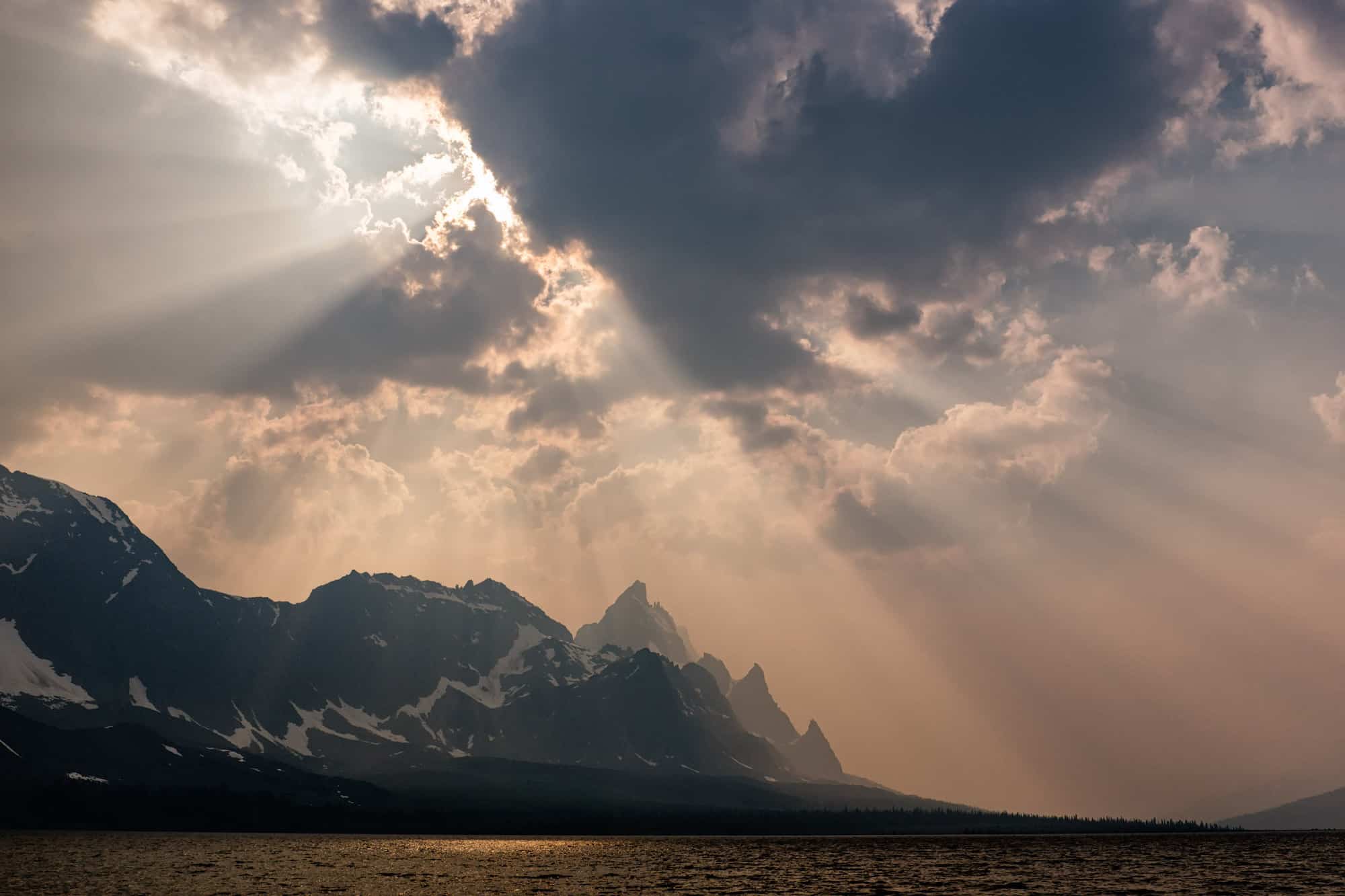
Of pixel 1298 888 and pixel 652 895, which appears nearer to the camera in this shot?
pixel 652 895

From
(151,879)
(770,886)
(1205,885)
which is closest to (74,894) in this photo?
(151,879)

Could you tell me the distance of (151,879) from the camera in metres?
197

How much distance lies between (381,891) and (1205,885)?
143 metres

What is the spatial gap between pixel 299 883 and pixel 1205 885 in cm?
15824

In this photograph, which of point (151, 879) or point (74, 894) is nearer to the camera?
point (74, 894)

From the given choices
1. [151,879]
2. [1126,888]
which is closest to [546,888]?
[151,879]

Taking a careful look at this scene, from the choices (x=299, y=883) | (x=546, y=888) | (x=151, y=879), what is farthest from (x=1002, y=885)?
(x=151, y=879)

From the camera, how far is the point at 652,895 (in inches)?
6939

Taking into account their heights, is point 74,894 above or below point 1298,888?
below

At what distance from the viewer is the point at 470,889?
624ft

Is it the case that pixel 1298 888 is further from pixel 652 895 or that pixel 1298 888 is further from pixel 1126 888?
pixel 652 895

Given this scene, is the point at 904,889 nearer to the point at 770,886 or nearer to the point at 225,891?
the point at 770,886

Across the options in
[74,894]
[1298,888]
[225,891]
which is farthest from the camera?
[1298,888]

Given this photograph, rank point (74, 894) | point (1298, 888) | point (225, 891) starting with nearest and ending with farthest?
point (74, 894) < point (225, 891) < point (1298, 888)
